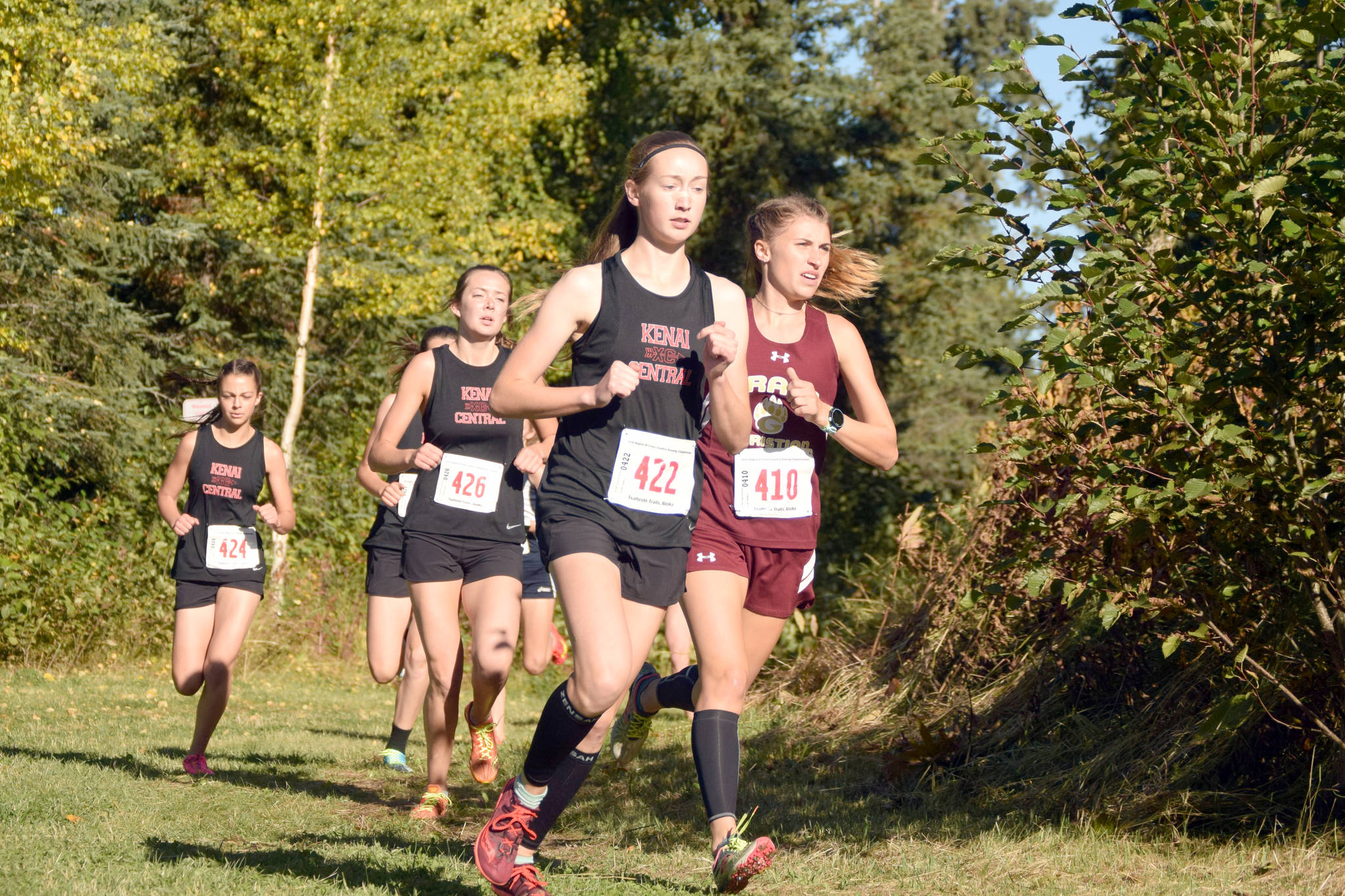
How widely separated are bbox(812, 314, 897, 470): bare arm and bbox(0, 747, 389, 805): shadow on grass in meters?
2.97

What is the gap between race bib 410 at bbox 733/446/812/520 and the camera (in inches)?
178

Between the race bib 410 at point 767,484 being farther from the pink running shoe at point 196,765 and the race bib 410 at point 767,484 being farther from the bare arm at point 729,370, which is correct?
the pink running shoe at point 196,765

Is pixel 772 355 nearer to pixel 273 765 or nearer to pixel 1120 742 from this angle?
pixel 1120 742

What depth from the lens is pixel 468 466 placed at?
19.0 ft

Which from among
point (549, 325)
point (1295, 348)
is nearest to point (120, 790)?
point (549, 325)

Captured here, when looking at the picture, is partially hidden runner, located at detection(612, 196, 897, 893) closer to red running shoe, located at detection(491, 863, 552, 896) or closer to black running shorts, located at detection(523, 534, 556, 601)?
red running shoe, located at detection(491, 863, 552, 896)

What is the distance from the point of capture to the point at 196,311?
17422 mm

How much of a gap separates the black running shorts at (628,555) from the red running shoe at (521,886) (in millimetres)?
843

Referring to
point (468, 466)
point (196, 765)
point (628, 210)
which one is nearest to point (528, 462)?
point (468, 466)

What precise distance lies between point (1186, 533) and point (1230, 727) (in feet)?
2.23

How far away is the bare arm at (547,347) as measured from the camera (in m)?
3.71

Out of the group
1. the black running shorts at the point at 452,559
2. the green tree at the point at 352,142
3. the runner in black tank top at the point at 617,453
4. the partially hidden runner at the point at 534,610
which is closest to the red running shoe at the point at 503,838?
the runner in black tank top at the point at 617,453

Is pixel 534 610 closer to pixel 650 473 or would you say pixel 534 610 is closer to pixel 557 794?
pixel 557 794

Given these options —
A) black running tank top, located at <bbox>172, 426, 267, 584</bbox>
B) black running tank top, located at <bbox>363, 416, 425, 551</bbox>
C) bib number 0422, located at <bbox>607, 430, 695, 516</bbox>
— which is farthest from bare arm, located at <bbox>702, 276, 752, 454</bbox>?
black running tank top, located at <bbox>172, 426, 267, 584</bbox>
